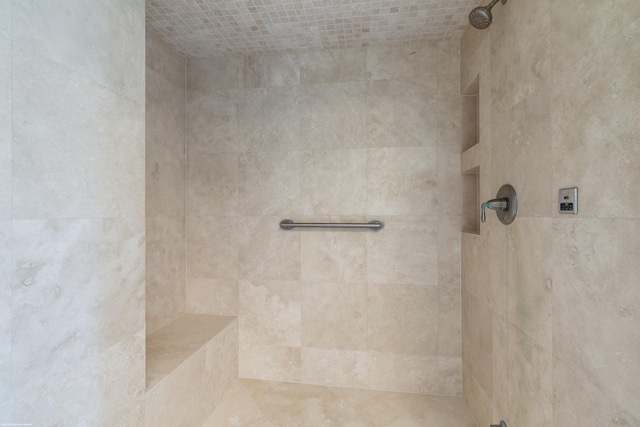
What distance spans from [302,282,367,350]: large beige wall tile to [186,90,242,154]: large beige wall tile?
0.97 meters

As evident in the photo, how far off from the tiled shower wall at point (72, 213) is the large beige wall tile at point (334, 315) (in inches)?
36.0

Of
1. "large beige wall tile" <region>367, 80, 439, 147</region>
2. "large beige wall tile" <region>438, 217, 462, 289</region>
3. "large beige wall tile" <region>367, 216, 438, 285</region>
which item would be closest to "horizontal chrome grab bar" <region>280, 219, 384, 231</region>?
"large beige wall tile" <region>367, 216, 438, 285</region>

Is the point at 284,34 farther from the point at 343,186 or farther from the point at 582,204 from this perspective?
the point at 582,204

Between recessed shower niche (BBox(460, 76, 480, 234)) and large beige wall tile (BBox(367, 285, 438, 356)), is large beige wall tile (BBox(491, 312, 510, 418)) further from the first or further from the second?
recessed shower niche (BBox(460, 76, 480, 234))

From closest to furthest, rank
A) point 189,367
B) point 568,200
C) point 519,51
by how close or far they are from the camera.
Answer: point 568,200, point 519,51, point 189,367

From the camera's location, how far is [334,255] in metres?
1.81

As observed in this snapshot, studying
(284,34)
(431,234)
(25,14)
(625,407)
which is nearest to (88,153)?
(25,14)

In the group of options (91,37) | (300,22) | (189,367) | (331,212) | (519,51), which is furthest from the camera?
(331,212)

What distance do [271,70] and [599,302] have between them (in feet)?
5.90

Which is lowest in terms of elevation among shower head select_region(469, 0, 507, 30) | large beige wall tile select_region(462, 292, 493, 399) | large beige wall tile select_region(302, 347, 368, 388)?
large beige wall tile select_region(302, 347, 368, 388)

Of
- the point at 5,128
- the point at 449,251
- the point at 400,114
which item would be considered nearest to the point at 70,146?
the point at 5,128

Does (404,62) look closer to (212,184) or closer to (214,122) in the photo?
(214,122)

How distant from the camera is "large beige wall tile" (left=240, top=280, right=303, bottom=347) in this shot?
1.85 meters

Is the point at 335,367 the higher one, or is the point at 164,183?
the point at 164,183
